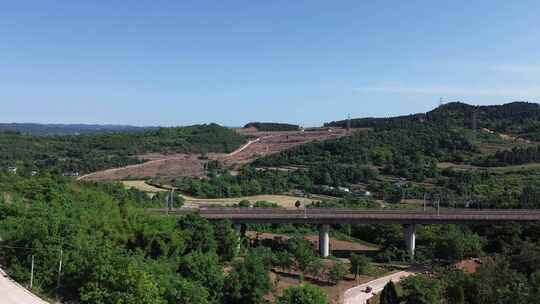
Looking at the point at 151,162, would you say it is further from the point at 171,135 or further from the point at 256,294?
the point at 256,294

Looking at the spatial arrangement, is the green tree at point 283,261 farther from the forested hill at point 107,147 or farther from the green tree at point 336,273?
the forested hill at point 107,147

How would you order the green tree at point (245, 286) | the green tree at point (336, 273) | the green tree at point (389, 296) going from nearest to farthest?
the green tree at point (245, 286), the green tree at point (389, 296), the green tree at point (336, 273)

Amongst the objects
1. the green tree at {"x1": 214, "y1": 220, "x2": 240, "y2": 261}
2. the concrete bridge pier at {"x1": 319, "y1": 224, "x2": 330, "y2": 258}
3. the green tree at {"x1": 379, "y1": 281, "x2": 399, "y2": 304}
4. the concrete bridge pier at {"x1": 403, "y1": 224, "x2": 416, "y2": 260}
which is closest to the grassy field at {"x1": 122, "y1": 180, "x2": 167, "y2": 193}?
the concrete bridge pier at {"x1": 319, "y1": 224, "x2": 330, "y2": 258}

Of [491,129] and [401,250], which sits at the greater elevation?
A: [491,129]

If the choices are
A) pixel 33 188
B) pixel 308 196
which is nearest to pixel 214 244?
pixel 33 188

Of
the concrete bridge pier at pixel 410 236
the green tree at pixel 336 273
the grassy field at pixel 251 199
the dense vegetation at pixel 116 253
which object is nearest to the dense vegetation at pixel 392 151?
the grassy field at pixel 251 199

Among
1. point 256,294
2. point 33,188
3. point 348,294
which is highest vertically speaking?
point 33,188

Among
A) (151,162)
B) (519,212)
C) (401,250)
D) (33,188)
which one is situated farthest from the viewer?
(151,162)

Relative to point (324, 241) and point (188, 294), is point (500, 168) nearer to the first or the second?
point (324, 241)
